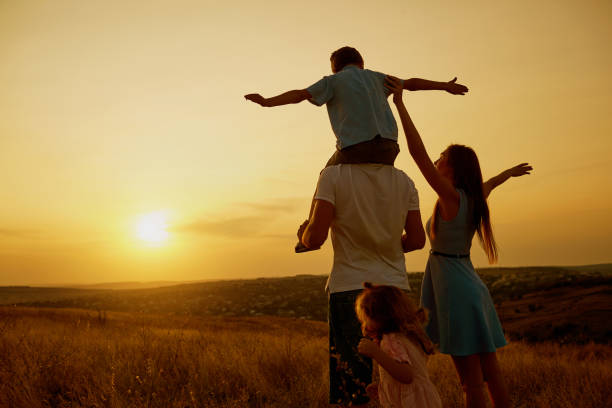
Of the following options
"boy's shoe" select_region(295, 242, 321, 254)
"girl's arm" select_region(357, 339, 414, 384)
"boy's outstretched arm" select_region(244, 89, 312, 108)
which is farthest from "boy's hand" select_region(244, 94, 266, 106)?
"girl's arm" select_region(357, 339, 414, 384)

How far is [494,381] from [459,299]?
2.04ft

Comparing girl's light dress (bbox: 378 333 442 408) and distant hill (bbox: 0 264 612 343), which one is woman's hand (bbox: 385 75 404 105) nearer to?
girl's light dress (bbox: 378 333 442 408)

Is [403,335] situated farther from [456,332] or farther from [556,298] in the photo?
[556,298]

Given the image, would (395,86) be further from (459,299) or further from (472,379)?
(472,379)

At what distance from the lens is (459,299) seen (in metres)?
3.21

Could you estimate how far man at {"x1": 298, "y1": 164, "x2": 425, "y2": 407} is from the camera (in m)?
2.56

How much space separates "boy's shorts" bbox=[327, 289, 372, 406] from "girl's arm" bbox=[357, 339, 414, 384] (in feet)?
0.36

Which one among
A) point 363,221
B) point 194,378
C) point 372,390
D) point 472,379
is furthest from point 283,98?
point 194,378

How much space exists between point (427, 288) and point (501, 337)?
616 millimetres

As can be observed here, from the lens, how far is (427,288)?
138 inches

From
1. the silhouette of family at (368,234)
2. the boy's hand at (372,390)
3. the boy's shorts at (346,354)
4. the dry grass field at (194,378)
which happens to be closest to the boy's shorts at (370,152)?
the silhouette of family at (368,234)

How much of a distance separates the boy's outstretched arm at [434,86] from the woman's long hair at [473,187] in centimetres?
52

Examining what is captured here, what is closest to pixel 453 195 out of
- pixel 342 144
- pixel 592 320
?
pixel 342 144

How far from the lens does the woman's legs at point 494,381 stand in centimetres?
315
